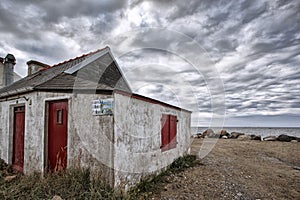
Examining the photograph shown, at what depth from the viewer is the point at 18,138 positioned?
A: 6246 millimetres

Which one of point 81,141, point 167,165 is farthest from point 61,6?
point 167,165

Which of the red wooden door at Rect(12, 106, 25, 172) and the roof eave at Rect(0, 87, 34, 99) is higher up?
the roof eave at Rect(0, 87, 34, 99)

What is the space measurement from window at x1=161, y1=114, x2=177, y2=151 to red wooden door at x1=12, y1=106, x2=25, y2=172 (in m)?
4.83

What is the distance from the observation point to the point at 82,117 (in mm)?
4398

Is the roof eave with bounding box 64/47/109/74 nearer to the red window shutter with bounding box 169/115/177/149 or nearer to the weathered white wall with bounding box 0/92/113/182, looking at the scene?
the weathered white wall with bounding box 0/92/113/182

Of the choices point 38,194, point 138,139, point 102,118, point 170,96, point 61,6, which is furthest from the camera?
point 170,96

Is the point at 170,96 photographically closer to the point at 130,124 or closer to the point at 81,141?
the point at 130,124

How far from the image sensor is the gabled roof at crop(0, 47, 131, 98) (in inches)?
194

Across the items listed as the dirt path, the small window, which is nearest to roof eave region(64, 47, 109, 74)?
the small window

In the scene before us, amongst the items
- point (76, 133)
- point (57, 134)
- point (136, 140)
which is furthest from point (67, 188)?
point (136, 140)

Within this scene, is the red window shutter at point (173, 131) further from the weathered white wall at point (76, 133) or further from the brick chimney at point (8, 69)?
the brick chimney at point (8, 69)

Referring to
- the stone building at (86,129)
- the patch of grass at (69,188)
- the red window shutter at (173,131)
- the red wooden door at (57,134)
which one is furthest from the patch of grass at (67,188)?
the red window shutter at (173,131)

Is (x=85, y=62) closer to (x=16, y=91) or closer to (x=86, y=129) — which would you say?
(x=16, y=91)

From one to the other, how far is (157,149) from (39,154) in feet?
11.7
